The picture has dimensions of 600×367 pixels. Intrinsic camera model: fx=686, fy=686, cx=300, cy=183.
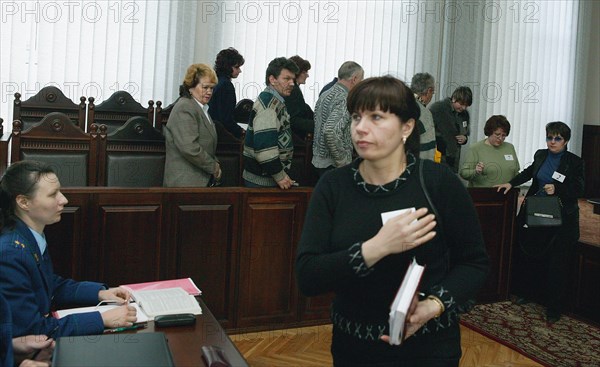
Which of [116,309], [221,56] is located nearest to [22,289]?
[116,309]

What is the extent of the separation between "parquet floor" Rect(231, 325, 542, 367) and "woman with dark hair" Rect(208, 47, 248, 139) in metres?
1.92

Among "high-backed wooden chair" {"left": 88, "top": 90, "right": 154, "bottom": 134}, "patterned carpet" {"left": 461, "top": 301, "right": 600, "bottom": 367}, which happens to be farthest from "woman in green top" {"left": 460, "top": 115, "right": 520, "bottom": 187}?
"high-backed wooden chair" {"left": 88, "top": 90, "right": 154, "bottom": 134}

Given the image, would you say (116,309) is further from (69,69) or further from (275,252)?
(69,69)

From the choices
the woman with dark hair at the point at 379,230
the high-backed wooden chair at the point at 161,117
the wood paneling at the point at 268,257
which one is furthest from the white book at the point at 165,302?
the high-backed wooden chair at the point at 161,117

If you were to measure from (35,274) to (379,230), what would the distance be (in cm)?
121

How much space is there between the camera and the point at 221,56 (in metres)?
5.60

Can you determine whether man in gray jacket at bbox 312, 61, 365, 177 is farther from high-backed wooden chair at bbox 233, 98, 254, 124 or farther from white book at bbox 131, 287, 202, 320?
white book at bbox 131, 287, 202, 320

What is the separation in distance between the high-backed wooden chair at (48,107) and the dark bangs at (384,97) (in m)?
4.90

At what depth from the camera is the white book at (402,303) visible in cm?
156

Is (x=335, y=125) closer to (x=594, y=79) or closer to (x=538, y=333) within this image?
(x=538, y=333)

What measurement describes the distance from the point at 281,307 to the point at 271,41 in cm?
409

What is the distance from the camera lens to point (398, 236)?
157 cm

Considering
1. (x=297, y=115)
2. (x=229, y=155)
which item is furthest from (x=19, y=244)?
(x=297, y=115)

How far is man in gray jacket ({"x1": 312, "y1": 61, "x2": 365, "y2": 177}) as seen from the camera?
4.61 metres
